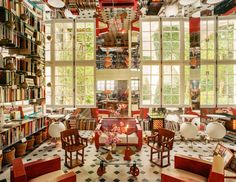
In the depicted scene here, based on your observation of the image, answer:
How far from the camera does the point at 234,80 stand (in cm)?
733

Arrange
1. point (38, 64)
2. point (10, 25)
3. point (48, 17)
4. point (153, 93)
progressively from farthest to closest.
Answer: point (153, 93), point (48, 17), point (38, 64), point (10, 25)

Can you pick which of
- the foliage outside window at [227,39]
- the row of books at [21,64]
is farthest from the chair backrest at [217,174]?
the foliage outside window at [227,39]

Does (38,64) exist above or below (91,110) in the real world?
above

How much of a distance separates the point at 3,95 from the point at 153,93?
17.2 ft

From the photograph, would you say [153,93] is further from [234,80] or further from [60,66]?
[60,66]

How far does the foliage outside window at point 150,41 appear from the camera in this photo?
23.9 feet

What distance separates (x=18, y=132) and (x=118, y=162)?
2.63m

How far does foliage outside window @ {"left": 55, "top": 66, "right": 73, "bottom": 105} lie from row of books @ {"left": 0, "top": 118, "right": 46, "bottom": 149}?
Answer: 1.81 meters

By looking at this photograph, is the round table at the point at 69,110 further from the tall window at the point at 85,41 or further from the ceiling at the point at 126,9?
the ceiling at the point at 126,9

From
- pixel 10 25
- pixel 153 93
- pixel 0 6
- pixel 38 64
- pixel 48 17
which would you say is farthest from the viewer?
pixel 153 93

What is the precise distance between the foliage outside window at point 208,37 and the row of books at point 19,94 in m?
6.40

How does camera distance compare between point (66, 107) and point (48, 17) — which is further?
point (66, 107)

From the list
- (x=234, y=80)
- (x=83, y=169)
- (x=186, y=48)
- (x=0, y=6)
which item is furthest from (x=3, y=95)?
(x=234, y=80)

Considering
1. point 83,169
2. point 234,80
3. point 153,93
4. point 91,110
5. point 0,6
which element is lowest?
point 83,169
